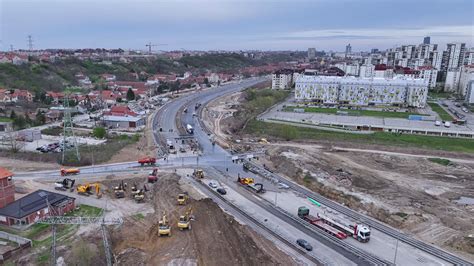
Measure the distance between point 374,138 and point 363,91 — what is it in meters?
26.7

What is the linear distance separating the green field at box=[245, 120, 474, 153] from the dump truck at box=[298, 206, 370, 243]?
75.2 feet

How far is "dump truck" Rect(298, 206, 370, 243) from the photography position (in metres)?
22.0

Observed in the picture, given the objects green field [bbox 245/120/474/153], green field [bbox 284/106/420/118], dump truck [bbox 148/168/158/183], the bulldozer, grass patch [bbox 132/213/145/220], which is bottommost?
grass patch [bbox 132/213/145/220]

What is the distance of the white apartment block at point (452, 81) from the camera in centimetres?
9300

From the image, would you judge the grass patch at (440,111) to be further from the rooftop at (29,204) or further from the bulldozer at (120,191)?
the rooftop at (29,204)

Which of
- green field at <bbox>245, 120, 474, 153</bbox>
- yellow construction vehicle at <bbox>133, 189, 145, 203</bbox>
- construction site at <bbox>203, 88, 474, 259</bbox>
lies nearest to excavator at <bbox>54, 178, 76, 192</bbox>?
yellow construction vehicle at <bbox>133, 189, 145, 203</bbox>

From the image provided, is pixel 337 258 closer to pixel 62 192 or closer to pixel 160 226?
pixel 160 226

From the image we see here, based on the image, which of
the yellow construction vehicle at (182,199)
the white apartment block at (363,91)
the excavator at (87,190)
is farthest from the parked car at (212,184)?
the white apartment block at (363,91)

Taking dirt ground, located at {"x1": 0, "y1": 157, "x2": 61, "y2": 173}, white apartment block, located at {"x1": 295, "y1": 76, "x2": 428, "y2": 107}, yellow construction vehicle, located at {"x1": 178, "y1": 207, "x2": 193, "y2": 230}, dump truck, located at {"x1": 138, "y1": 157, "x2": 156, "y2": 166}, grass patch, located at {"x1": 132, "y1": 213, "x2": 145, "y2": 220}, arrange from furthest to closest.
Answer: white apartment block, located at {"x1": 295, "y1": 76, "x2": 428, "y2": 107} → dump truck, located at {"x1": 138, "y1": 157, "x2": 156, "y2": 166} → dirt ground, located at {"x1": 0, "y1": 157, "x2": 61, "y2": 173} → grass patch, located at {"x1": 132, "y1": 213, "x2": 145, "y2": 220} → yellow construction vehicle, located at {"x1": 178, "y1": 207, "x2": 193, "y2": 230}

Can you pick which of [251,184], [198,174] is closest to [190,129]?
[198,174]

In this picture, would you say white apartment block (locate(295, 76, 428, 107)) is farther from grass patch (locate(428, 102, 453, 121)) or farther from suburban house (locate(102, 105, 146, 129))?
suburban house (locate(102, 105, 146, 129))

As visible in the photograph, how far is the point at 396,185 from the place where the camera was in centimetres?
3212

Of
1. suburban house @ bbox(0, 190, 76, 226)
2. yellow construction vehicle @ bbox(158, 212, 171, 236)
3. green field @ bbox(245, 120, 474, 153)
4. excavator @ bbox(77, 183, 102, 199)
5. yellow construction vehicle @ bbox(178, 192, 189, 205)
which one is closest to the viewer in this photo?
yellow construction vehicle @ bbox(158, 212, 171, 236)

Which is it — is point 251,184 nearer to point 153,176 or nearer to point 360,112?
point 153,176
